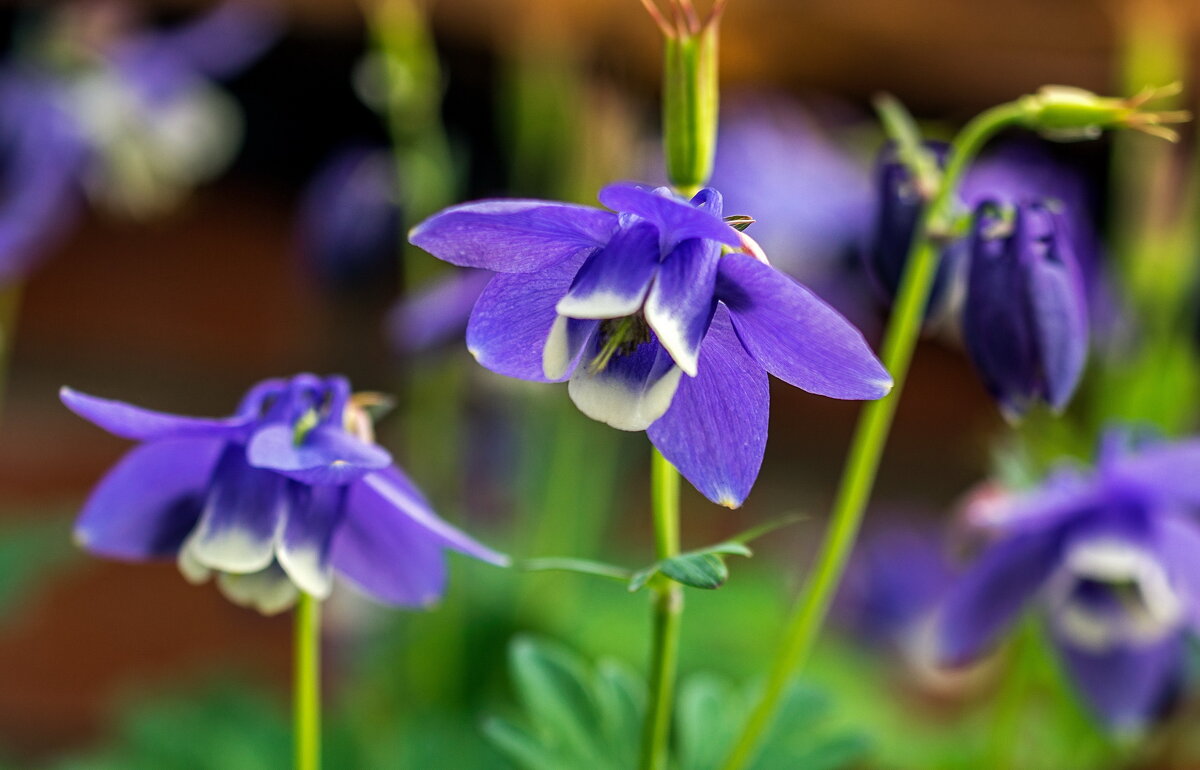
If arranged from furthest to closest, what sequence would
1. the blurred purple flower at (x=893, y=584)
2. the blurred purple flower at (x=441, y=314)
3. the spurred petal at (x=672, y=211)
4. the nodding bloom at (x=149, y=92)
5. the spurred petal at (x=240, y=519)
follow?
1. the blurred purple flower at (x=893, y=584)
2. the nodding bloom at (x=149, y=92)
3. the blurred purple flower at (x=441, y=314)
4. the spurred petal at (x=240, y=519)
5. the spurred petal at (x=672, y=211)

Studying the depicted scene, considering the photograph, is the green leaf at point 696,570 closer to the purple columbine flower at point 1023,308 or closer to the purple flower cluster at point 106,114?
the purple columbine flower at point 1023,308

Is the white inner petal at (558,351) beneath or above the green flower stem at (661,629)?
above

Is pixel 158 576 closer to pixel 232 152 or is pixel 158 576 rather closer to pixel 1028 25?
pixel 232 152

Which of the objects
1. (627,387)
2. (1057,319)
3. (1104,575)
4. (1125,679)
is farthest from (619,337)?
(1125,679)

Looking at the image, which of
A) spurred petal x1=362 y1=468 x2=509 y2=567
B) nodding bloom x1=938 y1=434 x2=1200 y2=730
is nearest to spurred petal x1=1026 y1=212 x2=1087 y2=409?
nodding bloom x1=938 y1=434 x2=1200 y2=730

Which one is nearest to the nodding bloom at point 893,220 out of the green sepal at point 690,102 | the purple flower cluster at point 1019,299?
the purple flower cluster at point 1019,299

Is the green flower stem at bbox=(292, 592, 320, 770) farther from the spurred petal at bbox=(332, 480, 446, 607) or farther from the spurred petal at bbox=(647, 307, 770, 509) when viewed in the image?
the spurred petal at bbox=(647, 307, 770, 509)
